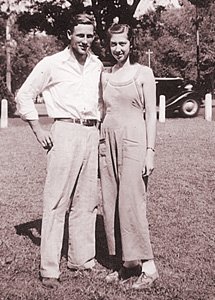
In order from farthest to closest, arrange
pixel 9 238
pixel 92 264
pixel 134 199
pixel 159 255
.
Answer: pixel 9 238 → pixel 159 255 → pixel 92 264 → pixel 134 199

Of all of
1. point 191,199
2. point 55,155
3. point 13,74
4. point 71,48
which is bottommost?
point 13,74

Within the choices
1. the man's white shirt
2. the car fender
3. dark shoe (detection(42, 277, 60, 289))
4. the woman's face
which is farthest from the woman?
the car fender

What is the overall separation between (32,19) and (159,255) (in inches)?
1093

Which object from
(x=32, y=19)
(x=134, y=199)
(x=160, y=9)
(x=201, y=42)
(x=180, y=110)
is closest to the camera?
(x=134, y=199)

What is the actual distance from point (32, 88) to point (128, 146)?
0.91 meters

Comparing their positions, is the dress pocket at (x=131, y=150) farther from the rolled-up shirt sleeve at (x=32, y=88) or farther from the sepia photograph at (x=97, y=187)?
the rolled-up shirt sleeve at (x=32, y=88)

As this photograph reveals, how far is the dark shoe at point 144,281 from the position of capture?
4.98 meters

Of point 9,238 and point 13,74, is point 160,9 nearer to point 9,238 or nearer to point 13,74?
point 9,238

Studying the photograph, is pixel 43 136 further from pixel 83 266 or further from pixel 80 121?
pixel 83 266

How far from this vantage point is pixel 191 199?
28.5 feet

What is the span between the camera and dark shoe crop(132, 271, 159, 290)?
16.4 feet

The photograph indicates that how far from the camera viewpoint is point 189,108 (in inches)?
1006

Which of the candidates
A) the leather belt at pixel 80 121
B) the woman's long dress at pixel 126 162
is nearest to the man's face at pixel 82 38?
the woman's long dress at pixel 126 162

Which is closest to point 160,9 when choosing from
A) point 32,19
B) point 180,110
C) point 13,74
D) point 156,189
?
point 32,19
